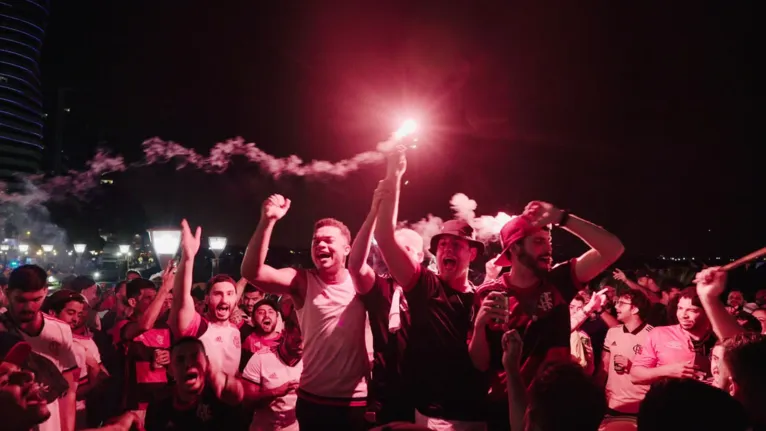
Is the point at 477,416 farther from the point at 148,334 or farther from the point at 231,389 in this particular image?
the point at 148,334

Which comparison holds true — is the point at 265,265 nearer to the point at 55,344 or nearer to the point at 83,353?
the point at 55,344

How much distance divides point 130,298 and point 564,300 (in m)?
6.56

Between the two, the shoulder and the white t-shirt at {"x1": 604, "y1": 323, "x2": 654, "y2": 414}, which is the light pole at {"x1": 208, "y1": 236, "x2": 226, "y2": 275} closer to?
the shoulder

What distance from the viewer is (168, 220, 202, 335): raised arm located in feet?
17.7

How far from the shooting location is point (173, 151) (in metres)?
9.59

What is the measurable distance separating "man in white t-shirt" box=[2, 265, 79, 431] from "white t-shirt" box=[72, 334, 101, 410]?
1.00ft

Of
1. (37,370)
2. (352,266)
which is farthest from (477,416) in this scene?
(37,370)

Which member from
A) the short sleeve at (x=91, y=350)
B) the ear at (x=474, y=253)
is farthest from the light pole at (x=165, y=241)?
the ear at (x=474, y=253)

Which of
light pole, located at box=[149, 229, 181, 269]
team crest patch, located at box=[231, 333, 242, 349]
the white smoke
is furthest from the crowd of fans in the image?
light pole, located at box=[149, 229, 181, 269]

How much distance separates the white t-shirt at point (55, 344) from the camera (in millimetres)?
5180

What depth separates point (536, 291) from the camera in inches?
176

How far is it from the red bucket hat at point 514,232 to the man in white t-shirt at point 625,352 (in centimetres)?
284

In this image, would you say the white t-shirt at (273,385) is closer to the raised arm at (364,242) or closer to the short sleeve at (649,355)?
the raised arm at (364,242)

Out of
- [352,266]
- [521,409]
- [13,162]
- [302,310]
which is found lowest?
[521,409]
